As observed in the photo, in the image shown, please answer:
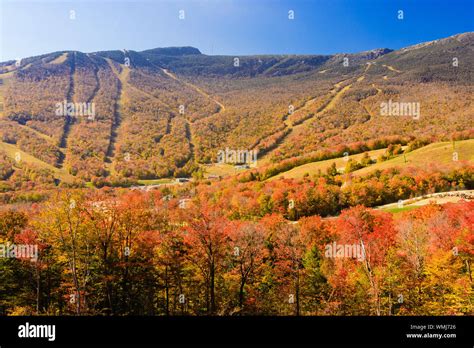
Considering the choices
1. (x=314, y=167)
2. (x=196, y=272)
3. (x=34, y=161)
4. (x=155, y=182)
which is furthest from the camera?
(x=34, y=161)

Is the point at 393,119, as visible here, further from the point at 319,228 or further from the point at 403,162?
the point at 319,228

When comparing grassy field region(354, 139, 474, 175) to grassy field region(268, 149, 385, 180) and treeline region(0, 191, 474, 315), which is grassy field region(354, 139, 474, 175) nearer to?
grassy field region(268, 149, 385, 180)

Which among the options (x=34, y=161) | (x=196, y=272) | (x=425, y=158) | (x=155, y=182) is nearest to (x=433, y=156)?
(x=425, y=158)

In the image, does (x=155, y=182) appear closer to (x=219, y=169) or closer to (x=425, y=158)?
(x=219, y=169)

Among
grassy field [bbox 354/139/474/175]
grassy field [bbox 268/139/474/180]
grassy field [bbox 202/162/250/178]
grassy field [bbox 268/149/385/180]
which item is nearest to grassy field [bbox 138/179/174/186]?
grassy field [bbox 202/162/250/178]
